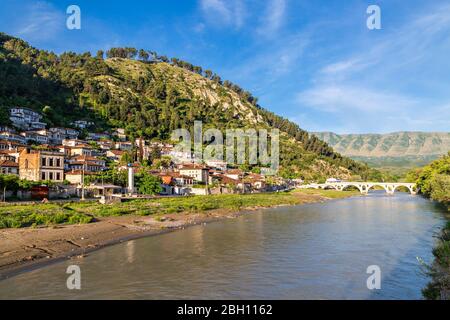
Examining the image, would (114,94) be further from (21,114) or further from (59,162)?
(59,162)

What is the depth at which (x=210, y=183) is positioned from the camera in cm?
10456

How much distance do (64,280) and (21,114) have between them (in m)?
99.9

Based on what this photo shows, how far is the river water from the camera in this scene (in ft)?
64.1

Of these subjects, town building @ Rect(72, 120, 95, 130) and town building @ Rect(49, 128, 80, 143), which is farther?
town building @ Rect(72, 120, 95, 130)

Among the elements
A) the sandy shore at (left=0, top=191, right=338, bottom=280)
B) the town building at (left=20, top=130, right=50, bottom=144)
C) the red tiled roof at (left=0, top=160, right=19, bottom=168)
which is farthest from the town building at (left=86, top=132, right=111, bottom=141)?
the sandy shore at (left=0, top=191, right=338, bottom=280)

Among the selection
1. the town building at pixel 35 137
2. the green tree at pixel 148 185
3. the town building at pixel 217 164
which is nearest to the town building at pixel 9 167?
the green tree at pixel 148 185

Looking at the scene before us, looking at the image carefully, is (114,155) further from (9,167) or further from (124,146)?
(9,167)

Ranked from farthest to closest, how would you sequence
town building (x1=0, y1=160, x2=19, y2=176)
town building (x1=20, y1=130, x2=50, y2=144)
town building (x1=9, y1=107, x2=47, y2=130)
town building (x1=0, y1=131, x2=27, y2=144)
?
town building (x1=9, y1=107, x2=47, y2=130)
town building (x1=20, y1=130, x2=50, y2=144)
town building (x1=0, y1=131, x2=27, y2=144)
town building (x1=0, y1=160, x2=19, y2=176)

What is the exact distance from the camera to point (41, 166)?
64375 millimetres

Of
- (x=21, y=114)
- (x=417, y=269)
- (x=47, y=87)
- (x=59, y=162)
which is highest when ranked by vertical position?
(x=47, y=87)

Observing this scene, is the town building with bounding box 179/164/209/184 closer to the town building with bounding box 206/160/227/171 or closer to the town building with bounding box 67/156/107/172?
the town building with bounding box 67/156/107/172

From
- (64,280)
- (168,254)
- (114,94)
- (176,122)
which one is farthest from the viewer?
(114,94)

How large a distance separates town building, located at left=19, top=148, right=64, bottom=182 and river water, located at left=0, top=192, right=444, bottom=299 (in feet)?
122
